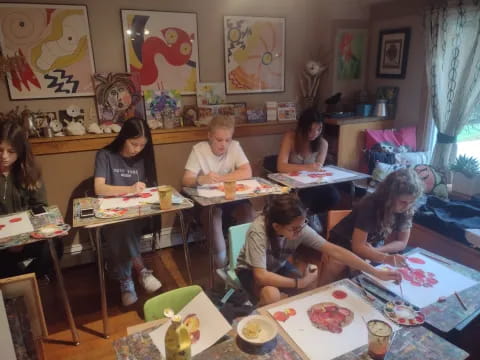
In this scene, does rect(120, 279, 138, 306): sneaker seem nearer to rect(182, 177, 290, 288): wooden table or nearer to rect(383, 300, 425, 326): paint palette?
rect(182, 177, 290, 288): wooden table

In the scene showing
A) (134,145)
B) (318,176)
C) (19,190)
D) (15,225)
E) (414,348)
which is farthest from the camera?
(318,176)

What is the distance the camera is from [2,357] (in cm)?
133

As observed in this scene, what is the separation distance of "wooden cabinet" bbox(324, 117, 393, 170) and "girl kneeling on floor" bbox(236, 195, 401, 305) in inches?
66.4

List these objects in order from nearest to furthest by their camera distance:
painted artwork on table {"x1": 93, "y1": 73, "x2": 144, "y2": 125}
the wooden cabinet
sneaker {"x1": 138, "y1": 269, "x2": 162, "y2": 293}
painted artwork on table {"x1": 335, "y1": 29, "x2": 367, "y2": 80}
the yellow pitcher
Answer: the yellow pitcher, sneaker {"x1": 138, "y1": 269, "x2": 162, "y2": 293}, painted artwork on table {"x1": 93, "y1": 73, "x2": 144, "y2": 125}, the wooden cabinet, painted artwork on table {"x1": 335, "y1": 29, "x2": 367, "y2": 80}

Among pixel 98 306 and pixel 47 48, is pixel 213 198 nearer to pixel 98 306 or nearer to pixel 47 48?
pixel 98 306

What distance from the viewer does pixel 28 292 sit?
162cm

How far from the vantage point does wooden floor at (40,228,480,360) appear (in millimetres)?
1947

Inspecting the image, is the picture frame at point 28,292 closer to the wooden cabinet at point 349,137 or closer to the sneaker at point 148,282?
the sneaker at point 148,282

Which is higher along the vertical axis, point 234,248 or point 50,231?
point 50,231

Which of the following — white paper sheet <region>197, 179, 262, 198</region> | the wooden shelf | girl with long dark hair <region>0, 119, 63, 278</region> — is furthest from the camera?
the wooden shelf

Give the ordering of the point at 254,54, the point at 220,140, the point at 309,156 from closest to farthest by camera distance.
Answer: the point at 220,140 < the point at 309,156 < the point at 254,54

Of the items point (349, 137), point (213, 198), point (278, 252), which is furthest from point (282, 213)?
point (349, 137)

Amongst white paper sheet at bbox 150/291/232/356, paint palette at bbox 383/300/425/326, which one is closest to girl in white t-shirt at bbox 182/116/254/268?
white paper sheet at bbox 150/291/232/356

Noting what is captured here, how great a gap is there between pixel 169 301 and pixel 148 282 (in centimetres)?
118
